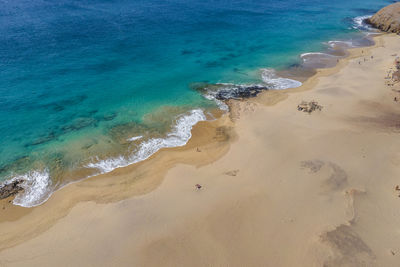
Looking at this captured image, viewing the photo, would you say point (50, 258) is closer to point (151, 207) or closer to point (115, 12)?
point (151, 207)

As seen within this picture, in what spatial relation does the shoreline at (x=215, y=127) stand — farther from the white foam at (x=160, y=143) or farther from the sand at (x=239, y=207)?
the white foam at (x=160, y=143)

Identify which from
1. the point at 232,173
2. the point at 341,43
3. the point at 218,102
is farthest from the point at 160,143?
the point at 341,43

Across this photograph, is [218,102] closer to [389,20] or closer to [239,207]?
[239,207]

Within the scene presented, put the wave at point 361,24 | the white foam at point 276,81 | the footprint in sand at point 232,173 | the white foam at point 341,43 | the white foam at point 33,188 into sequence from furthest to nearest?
the wave at point 361,24
the white foam at point 341,43
the white foam at point 276,81
the footprint in sand at point 232,173
the white foam at point 33,188

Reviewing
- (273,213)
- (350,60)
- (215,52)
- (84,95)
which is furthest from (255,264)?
(350,60)

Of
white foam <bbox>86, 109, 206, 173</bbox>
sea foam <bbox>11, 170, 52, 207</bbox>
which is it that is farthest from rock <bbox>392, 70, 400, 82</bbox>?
sea foam <bbox>11, 170, 52, 207</bbox>

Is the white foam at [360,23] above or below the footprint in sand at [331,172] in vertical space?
above

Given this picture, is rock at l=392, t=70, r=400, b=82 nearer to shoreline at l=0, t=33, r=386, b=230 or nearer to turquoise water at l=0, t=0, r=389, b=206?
shoreline at l=0, t=33, r=386, b=230

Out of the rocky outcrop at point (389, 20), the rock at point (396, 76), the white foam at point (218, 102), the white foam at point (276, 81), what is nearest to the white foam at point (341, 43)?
the rocky outcrop at point (389, 20)
